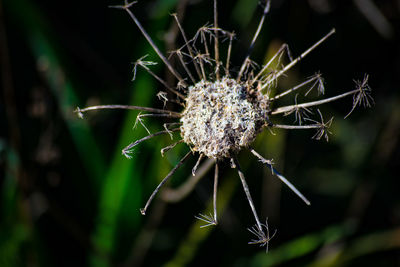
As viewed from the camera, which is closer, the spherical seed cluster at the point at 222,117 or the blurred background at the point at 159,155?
the spherical seed cluster at the point at 222,117

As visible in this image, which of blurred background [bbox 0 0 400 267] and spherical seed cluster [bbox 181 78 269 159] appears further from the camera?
blurred background [bbox 0 0 400 267]

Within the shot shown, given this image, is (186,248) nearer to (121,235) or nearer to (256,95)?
(121,235)

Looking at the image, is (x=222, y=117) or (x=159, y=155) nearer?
(x=222, y=117)

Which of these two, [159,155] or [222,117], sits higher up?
[222,117]
